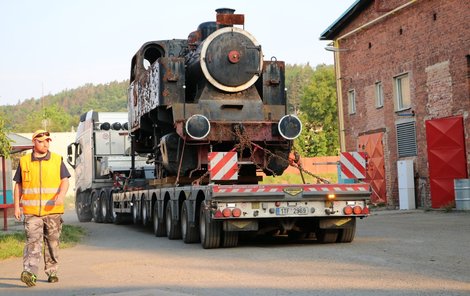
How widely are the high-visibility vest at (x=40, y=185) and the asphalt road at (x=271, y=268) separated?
3.04 feet

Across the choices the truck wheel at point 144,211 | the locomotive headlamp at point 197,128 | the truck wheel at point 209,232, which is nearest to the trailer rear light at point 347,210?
the truck wheel at point 209,232

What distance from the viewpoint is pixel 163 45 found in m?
18.6

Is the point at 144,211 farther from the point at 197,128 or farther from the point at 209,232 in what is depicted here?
the point at 209,232

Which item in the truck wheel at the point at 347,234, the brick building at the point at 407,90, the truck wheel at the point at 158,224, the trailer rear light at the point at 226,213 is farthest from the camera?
the brick building at the point at 407,90

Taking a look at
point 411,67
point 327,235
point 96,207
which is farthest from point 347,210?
point 411,67

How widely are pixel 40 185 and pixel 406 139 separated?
20617mm

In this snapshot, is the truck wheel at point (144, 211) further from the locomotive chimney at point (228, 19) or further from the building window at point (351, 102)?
the building window at point (351, 102)

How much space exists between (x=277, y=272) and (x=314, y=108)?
8583cm

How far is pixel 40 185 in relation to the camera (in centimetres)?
1066

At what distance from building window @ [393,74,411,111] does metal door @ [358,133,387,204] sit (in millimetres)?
1667

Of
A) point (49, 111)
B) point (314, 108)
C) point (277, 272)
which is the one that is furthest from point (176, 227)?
point (49, 111)

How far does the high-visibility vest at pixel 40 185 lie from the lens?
10.6 metres

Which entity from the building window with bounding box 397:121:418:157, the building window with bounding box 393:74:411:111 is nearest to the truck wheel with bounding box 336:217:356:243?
the building window with bounding box 397:121:418:157

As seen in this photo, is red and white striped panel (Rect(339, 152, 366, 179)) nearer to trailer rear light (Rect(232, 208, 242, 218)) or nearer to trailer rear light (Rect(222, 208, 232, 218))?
trailer rear light (Rect(232, 208, 242, 218))
